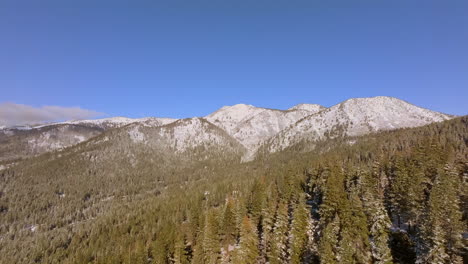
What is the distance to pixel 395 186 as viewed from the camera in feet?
220

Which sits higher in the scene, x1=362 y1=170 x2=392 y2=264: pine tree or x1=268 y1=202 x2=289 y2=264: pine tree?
x1=362 y1=170 x2=392 y2=264: pine tree

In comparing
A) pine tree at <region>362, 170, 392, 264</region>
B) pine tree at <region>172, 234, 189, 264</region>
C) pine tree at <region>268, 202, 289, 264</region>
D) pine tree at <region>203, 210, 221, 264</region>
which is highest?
pine tree at <region>362, 170, 392, 264</region>

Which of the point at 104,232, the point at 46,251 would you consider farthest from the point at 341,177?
the point at 46,251

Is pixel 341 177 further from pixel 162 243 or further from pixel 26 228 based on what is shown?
pixel 26 228

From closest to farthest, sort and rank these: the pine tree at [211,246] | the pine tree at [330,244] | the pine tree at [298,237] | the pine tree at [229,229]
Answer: the pine tree at [330,244] → the pine tree at [298,237] → the pine tree at [211,246] → the pine tree at [229,229]

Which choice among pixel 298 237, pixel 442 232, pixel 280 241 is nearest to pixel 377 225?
pixel 442 232

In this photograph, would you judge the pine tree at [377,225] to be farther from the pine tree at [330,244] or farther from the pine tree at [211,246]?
the pine tree at [211,246]

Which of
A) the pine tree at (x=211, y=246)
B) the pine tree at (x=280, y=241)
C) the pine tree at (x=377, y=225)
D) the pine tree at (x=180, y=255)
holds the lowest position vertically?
the pine tree at (x=180, y=255)

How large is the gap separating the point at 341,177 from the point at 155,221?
9063 centimetres

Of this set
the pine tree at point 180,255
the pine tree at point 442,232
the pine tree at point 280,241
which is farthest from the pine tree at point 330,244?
the pine tree at point 180,255

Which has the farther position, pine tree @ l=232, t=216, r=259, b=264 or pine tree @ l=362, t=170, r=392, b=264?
pine tree @ l=232, t=216, r=259, b=264

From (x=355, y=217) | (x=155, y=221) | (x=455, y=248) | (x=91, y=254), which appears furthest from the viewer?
(x=155, y=221)

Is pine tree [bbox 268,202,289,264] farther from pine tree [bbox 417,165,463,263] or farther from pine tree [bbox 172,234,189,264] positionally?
pine tree [bbox 417,165,463,263]

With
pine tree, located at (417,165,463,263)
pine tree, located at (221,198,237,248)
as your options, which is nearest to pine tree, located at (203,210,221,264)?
pine tree, located at (221,198,237,248)
